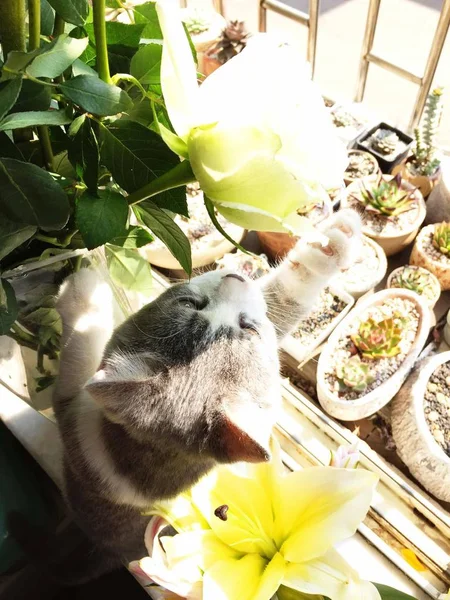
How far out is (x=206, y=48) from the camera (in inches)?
58.1

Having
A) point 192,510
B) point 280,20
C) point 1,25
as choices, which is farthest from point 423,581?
point 280,20

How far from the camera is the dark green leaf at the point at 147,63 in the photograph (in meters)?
0.36

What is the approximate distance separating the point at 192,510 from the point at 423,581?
0.35m

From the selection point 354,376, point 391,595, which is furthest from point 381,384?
point 391,595

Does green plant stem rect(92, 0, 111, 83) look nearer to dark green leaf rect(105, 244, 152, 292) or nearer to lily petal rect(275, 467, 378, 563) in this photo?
dark green leaf rect(105, 244, 152, 292)

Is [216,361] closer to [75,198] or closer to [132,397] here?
[132,397]

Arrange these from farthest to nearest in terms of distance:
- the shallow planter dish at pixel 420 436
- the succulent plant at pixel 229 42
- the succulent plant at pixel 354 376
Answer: the succulent plant at pixel 229 42 → the succulent plant at pixel 354 376 → the shallow planter dish at pixel 420 436

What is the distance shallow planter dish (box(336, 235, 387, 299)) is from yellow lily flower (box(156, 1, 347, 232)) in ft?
2.64

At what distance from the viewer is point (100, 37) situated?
1.02 ft

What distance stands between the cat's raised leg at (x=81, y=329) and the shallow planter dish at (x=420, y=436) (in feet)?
1.72

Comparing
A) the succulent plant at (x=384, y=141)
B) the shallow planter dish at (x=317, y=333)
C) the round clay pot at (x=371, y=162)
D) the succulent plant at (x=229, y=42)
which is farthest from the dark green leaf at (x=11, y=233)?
the succulent plant at (x=229, y=42)

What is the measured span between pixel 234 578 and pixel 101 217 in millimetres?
343

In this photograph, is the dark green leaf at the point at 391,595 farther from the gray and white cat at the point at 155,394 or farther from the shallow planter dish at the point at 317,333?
the shallow planter dish at the point at 317,333

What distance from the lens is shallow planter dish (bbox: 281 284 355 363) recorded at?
99cm
